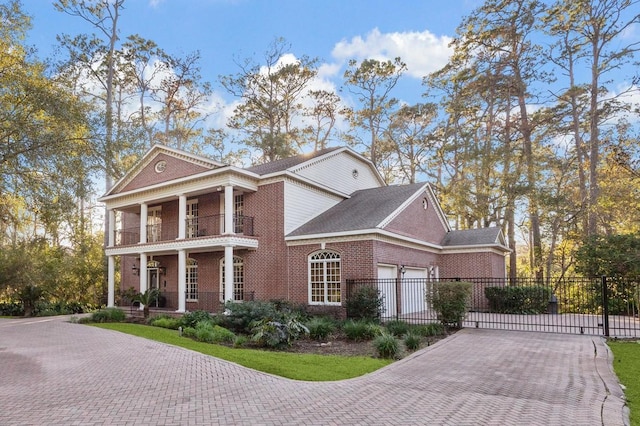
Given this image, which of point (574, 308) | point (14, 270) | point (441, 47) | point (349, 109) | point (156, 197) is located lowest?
point (574, 308)

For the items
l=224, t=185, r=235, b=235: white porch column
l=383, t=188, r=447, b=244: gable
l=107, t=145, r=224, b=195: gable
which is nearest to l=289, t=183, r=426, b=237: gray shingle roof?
l=383, t=188, r=447, b=244: gable

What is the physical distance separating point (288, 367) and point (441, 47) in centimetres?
2826

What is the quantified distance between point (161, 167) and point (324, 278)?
34.3 ft

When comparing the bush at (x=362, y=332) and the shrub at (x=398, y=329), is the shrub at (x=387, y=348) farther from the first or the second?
the shrub at (x=398, y=329)

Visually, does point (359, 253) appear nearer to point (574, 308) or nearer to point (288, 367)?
point (288, 367)

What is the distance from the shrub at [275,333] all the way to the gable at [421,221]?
6.33 metres

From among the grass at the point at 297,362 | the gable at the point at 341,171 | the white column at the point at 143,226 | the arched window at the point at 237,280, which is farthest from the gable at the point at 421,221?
the white column at the point at 143,226

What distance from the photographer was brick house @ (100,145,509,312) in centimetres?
1720

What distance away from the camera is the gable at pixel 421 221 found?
1841cm

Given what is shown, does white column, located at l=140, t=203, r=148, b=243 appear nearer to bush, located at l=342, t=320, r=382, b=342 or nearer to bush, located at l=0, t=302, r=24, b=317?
bush, located at l=0, t=302, r=24, b=317

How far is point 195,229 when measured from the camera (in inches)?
846

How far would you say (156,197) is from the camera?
21062mm

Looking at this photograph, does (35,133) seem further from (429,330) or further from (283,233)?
(429,330)

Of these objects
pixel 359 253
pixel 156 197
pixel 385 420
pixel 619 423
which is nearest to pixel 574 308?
pixel 359 253
